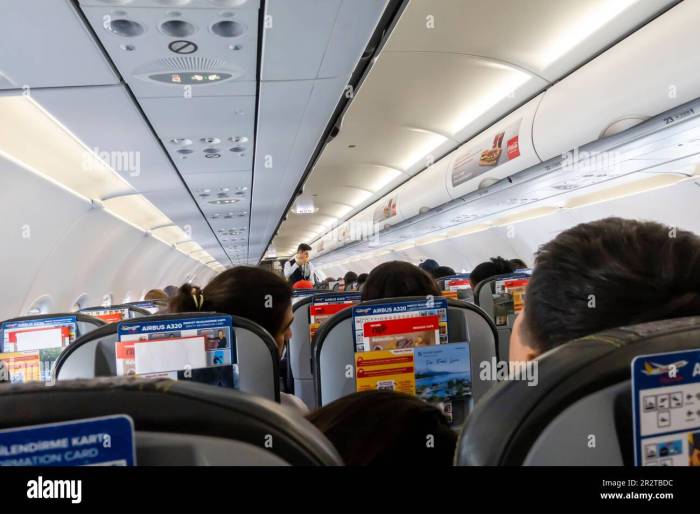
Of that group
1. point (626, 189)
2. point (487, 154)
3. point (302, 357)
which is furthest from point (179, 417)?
point (626, 189)

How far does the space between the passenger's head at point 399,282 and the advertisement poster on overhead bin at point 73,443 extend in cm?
287

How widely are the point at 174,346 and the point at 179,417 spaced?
1.94 meters

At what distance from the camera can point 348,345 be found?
111 inches

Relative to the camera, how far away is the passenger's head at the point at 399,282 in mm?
3436

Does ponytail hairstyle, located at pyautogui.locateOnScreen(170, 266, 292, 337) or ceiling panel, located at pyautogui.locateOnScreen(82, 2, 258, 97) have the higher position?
ceiling panel, located at pyautogui.locateOnScreen(82, 2, 258, 97)

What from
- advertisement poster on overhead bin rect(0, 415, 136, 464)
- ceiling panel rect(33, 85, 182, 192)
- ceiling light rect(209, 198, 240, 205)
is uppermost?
ceiling light rect(209, 198, 240, 205)

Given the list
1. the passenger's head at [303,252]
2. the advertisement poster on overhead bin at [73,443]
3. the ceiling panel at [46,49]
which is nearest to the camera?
the advertisement poster on overhead bin at [73,443]

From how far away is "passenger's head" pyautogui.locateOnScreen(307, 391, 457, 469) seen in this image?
958mm

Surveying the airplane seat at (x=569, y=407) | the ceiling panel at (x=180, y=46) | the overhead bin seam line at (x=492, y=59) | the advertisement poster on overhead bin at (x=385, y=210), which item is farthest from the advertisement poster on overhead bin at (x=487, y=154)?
the airplane seat at (x=569, y=407)

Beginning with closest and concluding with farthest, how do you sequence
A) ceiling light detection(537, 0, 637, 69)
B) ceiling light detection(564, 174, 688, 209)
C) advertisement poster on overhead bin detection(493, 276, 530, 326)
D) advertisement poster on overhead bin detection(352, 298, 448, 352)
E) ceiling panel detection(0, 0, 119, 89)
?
1. ceiling panel detection(0, 0, 119, 89)
2. advertisement poster on overhead bin detection(352, 298, 448, 352)
3. ceiling light detection(537, 0, 637, 69)
4. advertisement poster on overhead bin detection(493, 276, 530, 326)
5. ceiling light detection(564, 174, 688, 209)

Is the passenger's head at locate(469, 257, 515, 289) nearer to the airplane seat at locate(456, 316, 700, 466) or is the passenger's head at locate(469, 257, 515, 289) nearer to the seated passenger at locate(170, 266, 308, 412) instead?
the seated passenger at locate(170, 266, 308, 412)

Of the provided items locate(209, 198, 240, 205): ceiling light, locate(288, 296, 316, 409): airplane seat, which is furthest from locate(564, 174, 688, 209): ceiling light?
locate(209, 198, 240, 205): ceiling light

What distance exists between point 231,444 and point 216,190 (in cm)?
718

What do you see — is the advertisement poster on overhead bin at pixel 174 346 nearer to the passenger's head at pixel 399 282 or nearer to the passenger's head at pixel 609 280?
the passenger's head at pixel 399 282
